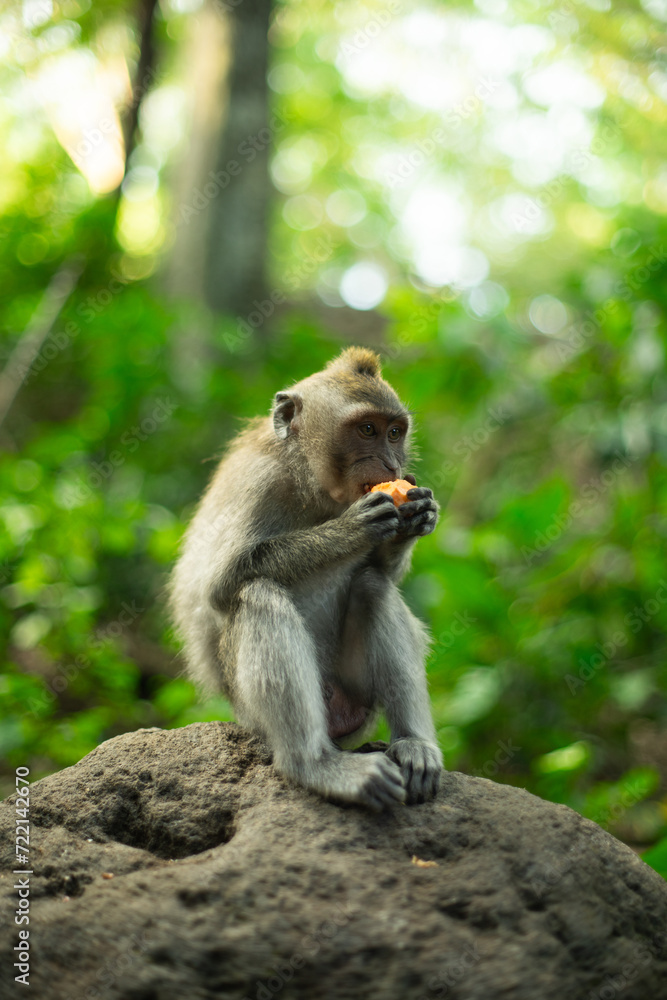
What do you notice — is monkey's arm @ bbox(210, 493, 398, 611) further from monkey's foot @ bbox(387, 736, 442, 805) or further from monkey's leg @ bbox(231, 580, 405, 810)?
monkey's foot @ bbox(387, 736, 442, 805)

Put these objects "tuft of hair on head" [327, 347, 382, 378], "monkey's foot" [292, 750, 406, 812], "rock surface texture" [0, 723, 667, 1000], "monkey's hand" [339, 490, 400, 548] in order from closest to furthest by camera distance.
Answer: "rock surface texture" [0, 723, 667, 1000], "monkey's foot" [292, 750, 406, 812], "monkey's hand" [339, 490, 400, 548], "tuft of hair on head" [327, 347, 382, 378]

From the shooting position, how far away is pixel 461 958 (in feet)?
10.4

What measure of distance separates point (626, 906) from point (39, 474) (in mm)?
6436

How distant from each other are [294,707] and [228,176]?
12084 millimetres

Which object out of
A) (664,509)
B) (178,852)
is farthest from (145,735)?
(664,509)

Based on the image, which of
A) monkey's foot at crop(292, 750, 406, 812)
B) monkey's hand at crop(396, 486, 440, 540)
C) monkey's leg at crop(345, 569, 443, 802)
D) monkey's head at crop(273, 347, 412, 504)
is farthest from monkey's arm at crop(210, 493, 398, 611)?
monkey's foot at crop(292, 750, 406, 812)

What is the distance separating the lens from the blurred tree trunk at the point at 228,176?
14.0 meters

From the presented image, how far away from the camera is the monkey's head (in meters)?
5.05

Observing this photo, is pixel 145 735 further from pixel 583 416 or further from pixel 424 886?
pixel 583 416

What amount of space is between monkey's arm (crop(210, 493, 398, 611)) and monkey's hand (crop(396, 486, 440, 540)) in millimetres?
111

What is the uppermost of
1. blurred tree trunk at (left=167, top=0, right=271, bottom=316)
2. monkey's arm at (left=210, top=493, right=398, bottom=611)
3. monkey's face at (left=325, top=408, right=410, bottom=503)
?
blurred tree trunk at (left=167, top=0, right=271, bottom=316)

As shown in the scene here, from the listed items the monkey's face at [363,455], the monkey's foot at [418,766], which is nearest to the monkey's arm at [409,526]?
the monkey's face at [363,455]

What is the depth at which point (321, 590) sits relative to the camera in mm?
4926

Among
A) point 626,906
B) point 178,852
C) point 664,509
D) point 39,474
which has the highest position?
point 39,474
